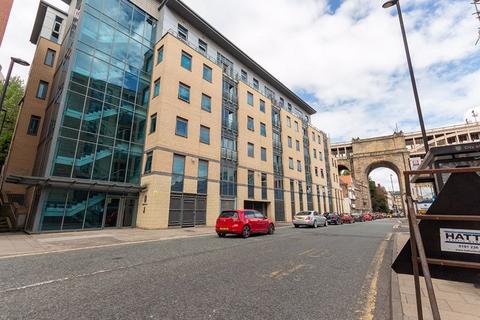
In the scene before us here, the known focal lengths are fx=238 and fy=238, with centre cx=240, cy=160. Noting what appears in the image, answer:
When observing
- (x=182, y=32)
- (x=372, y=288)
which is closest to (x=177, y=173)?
(x=182, y=32)

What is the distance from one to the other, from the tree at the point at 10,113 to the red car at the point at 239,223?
1105 inches

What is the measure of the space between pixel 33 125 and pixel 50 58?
708 centimetres

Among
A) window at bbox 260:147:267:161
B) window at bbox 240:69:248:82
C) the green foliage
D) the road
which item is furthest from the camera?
the green foliage

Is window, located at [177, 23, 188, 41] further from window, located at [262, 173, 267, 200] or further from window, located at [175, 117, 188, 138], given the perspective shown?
window, located at [262, 173, 267, 200]

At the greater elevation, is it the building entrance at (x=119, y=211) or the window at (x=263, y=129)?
the window at (x=263, y=129)

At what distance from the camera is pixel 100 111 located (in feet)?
58.6

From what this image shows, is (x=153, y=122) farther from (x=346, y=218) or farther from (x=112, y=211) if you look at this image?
(x=346, y=218)

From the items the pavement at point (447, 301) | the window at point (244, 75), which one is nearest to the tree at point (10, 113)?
the window at point (244, 75)

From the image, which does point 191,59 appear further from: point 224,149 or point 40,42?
point 40,42

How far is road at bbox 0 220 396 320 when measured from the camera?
3661mm

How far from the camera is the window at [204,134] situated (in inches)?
880

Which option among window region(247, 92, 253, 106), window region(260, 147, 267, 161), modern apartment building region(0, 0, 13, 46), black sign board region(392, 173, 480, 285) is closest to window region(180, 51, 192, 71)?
window region(247, 92, 253, 106)

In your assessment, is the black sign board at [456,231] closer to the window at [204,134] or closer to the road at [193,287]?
the road at [193,287]

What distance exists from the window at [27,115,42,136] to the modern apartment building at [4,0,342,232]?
2.26 feet
